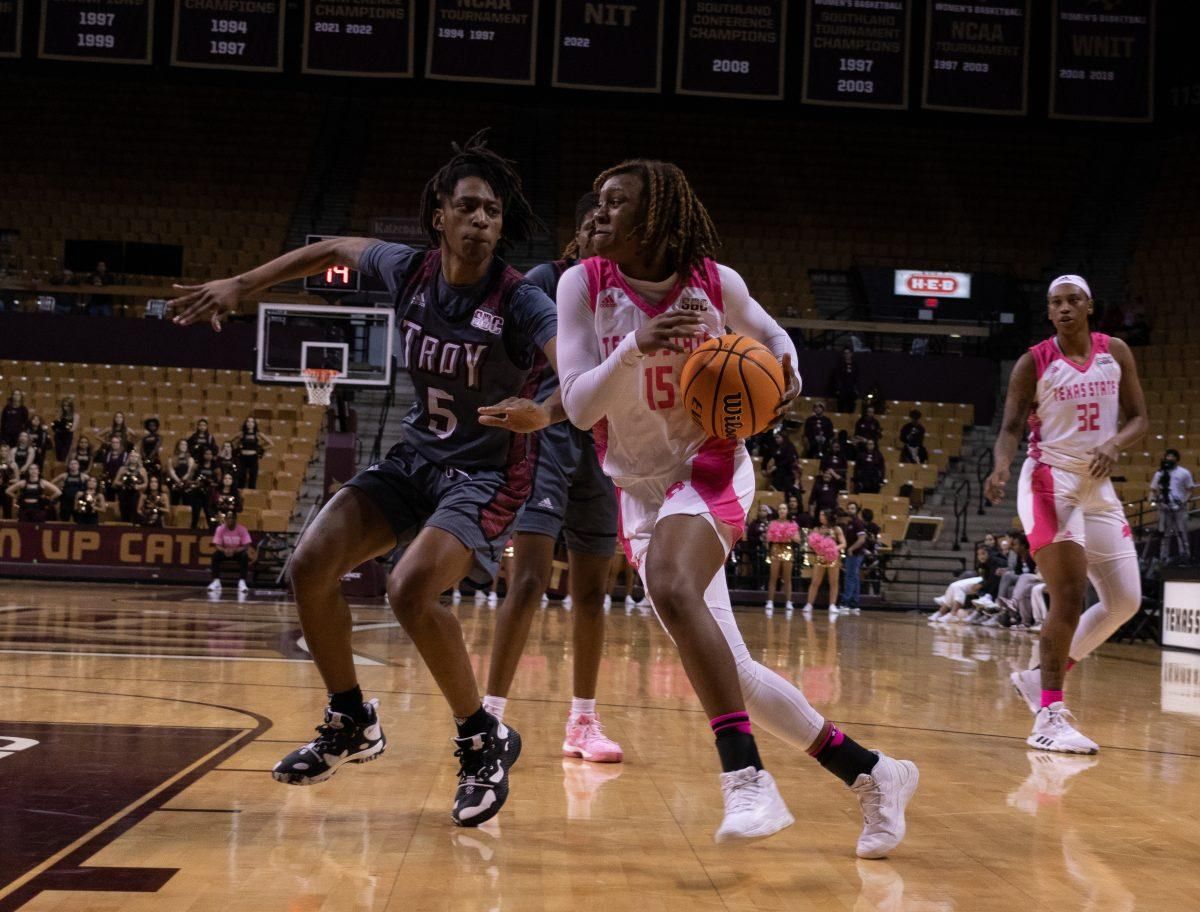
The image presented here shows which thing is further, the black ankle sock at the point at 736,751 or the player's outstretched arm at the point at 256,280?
the player's outstretched arm at the point at 256,280

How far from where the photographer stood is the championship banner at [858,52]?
1920 cm

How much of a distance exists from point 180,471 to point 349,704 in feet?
50.0

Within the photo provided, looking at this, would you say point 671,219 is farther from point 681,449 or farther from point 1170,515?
point 1170,515

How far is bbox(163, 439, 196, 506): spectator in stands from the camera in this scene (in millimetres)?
18219

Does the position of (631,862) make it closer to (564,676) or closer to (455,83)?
(564,676)

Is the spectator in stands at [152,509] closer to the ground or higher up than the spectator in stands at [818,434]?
closer to the ground

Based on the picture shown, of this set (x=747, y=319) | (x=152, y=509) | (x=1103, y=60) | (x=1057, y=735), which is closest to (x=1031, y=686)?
(x=1057, y=735)

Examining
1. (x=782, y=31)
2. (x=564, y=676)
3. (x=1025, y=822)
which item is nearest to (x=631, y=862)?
(x=1025, y=822)

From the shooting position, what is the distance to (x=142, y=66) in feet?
64.7

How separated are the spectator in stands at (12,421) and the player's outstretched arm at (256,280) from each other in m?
16.4

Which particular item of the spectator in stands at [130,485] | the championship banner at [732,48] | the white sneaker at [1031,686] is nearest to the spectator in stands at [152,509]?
the spectator in stands at [130,485]

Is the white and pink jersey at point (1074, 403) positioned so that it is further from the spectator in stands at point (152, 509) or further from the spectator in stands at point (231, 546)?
the spectator in stands at point (152, 509)

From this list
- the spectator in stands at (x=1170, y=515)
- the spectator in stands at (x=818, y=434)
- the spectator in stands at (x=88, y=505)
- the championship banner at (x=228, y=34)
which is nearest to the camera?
the spectator in stands at (x=1170, y=515)

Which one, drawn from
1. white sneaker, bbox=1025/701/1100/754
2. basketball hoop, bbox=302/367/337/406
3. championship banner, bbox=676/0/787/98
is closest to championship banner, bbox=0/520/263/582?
basketball hoop, bbox=302/367/337/406
